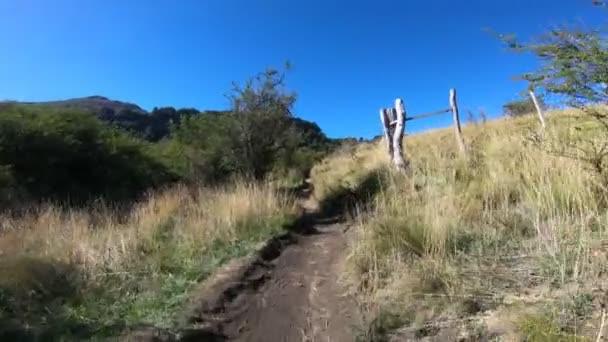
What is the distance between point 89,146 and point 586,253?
16.8 meters

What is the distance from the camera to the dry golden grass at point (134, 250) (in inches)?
192

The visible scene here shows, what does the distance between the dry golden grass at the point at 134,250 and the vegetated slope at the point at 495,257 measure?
2.10 metres

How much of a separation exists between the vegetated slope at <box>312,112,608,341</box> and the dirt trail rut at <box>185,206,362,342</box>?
12.7 inches

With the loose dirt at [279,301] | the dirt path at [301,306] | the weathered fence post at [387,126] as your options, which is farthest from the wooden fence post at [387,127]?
the dirt path at [301,306]

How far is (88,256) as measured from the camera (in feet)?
20.0

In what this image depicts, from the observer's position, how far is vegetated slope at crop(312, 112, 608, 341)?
3.16 metres

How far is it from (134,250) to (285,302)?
263cm

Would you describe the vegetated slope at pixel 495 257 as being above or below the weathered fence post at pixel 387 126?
below

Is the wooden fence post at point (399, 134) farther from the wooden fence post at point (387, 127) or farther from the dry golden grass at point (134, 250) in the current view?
the dry golden grass at point (134, 250)

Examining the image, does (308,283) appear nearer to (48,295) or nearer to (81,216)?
(48,295)

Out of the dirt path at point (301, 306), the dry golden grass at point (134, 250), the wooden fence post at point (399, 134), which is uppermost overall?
the wooden fence post at point (399, 134)

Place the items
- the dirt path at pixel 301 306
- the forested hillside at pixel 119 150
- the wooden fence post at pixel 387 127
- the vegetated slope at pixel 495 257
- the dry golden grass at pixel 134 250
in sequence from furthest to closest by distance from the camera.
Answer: the forested hillside at pixel 119 150 → the wooden fence post at pixel 387 127 → the dry golden grass at pixel 134 250 → the dirt path at pixel 301 306 → the vegetated slope at pixel 495 257

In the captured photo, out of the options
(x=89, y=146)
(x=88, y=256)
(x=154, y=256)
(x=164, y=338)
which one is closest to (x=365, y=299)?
(x=164, y=338)

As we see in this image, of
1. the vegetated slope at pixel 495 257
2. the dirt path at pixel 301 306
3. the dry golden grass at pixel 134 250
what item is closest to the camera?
the vegetated slope at pixel 495 257
